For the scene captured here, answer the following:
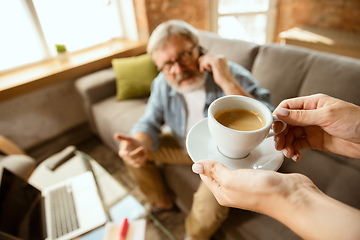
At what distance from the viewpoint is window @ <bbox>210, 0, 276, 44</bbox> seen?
2.79 metres

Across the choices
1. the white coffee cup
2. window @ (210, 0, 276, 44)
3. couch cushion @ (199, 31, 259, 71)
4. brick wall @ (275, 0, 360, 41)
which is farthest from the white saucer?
brick wall @ (275, 0, 360, 41)

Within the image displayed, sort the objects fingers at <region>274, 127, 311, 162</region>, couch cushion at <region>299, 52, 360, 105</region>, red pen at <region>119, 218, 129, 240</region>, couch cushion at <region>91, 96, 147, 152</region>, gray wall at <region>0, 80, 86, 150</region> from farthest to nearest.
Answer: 1. gray wall at <region>0, 80, 86, 150</region>
2. couch cushion at <region>91, 96, 147, 152</region>
3. couch cushion at <region>299, 52, 360, 105</region>
4. red pen at <region>119, 218, 129, 240</region>
5. fingers at <region>274, 127, 311, 162</region>

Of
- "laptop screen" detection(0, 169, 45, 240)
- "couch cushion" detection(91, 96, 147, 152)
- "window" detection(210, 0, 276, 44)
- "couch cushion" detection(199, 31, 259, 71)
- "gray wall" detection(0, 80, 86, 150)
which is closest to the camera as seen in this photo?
"laptop screen" detection(0, 169, 45, 240)

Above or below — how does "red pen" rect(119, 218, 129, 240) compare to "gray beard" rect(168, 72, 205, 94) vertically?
below

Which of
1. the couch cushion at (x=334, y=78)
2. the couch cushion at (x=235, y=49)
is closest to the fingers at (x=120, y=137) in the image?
the couch cushion at (x=235, y=49)

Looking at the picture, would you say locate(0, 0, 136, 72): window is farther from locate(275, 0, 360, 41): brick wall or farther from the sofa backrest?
locate(275, 0, 360, 41): brick wall

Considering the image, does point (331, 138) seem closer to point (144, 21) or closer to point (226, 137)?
point (226, 137)

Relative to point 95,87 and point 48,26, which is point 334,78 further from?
point 48,26

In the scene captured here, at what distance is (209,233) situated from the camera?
105 centimetres

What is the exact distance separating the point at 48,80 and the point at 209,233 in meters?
1.79

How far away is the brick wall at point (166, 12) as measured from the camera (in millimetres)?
2285

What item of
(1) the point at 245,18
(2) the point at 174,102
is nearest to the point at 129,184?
(2) the point at 174,102

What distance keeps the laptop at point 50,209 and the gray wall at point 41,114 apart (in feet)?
3.79

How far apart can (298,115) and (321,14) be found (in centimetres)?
273
